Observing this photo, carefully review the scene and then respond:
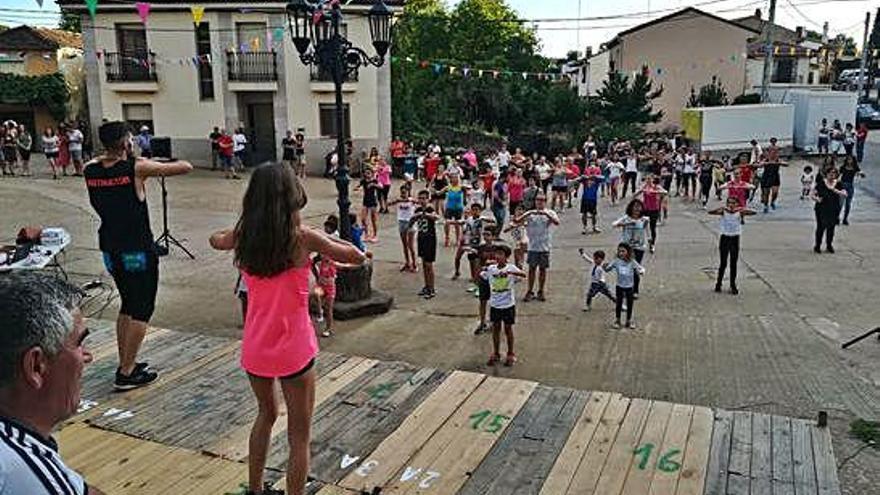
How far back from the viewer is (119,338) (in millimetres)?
4699

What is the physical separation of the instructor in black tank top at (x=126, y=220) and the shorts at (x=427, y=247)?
18.4ft

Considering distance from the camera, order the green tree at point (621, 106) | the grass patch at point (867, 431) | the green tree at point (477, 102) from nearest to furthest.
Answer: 1. the grass patch at point (867, 431)
2. the green tree at point (477, 102)
3. the green tree at point (621, 106)

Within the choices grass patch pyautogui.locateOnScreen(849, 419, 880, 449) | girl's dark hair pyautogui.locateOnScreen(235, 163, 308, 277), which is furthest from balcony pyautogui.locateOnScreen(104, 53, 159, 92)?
grass patch pyautogui.locateOnScreen(849, 419, 880, 449)

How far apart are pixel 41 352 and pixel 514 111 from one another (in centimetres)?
3015

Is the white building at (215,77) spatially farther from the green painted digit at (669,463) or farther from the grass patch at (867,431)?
the green painted digit at (669,463)

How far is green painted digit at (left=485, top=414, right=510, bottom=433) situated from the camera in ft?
14.2

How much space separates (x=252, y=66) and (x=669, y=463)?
23.4 metres

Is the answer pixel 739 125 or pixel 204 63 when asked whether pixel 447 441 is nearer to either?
pixel 204 63

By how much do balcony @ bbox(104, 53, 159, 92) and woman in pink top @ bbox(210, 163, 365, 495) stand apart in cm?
2393

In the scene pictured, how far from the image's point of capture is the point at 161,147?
A: 24625 mm

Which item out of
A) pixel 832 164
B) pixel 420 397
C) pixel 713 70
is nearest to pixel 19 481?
pixel 420 397

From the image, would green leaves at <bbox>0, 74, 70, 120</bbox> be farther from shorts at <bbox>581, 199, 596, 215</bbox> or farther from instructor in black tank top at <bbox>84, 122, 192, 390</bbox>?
instructor in black tank top at <bbox>84, 122, 192, 390</bbox>

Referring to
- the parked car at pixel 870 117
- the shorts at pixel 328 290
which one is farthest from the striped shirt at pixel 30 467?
the parked car at pixel 870 117

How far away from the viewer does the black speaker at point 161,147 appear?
24267 mm
